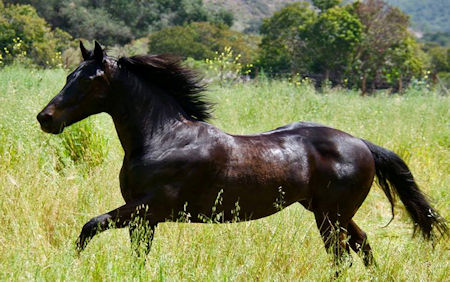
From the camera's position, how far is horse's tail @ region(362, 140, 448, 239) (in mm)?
4004

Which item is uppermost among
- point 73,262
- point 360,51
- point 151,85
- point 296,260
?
point 151,85

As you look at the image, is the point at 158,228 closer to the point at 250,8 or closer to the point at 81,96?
the point at 81,96

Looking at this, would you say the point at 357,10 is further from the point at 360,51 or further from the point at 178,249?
the point at 178,249

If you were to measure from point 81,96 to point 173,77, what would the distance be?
2.08 ft

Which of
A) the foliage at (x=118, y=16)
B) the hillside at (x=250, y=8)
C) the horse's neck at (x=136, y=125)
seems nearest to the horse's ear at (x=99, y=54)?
the horse's neck at (x=136, y=125)

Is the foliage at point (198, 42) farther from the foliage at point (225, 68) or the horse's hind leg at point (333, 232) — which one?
the horse's hind leg at point (333, 232)

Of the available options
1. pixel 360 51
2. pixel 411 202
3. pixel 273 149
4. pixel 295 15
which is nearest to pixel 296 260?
pixel 273 149

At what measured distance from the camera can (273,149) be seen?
353 cm

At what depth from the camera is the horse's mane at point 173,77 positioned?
3.36 m

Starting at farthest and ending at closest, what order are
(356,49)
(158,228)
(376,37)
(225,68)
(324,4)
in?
1. (324,4)
2. (356,49)
3. (376,37)
4. (225,68)
5. (158,228)

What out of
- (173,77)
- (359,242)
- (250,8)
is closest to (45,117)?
(173,77)

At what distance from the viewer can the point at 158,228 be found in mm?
3998

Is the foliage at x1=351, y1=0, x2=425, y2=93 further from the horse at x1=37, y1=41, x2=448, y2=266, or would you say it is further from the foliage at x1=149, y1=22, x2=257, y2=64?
the horse at x1=37, y1=41, x2=448, y2=266

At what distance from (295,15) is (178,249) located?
38.5 metres
